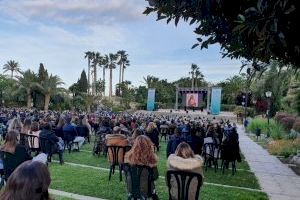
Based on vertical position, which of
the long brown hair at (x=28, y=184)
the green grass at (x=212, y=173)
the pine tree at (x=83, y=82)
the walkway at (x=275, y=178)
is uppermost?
the pine tree at (x=83, y=82)

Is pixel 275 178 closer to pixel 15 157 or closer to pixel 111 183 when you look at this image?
pixel 111 183

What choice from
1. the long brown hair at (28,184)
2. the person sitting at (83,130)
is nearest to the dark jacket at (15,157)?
the long brown hair at (28,184)

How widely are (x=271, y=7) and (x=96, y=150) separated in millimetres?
13033

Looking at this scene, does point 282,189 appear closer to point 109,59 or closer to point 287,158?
point 287,158

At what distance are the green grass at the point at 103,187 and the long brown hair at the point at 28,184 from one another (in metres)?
6.35

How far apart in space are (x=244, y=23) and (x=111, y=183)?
7.10 metres

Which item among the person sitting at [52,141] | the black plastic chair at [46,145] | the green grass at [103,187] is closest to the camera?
the green grass at [103,187]

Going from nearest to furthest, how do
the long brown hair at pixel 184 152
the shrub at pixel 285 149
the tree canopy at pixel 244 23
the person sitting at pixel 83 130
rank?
1. the tree canopy at pixel 244 23
2. the long brown hair at pixel 184 152
3. the person sitting at pixel 83 130
4. the shrub at pixel 285 149

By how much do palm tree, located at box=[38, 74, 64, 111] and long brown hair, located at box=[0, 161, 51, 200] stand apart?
2359 inches

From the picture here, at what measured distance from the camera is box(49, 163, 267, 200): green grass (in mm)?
9906

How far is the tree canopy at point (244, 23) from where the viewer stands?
457 cm

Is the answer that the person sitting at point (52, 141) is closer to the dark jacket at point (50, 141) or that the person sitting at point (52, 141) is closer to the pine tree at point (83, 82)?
the dark jacket at point (50, 141)

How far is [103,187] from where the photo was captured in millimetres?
10406

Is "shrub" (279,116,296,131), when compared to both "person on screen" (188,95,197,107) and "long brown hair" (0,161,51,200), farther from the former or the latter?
"person on screen" (188,95,197,107)
